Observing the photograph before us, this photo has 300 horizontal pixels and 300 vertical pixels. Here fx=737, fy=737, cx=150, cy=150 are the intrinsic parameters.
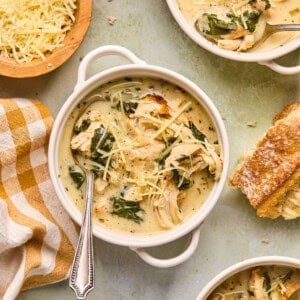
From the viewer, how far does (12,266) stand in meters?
2.58

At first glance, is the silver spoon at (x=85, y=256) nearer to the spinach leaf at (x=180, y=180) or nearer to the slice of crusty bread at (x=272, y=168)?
the spinach leaf at (x=180, y=180)

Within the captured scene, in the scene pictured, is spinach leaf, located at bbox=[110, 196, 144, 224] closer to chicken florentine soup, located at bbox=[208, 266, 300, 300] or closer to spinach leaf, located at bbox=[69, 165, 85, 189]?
spinach leaf, located at bbox=[69, 165, 85, 189]

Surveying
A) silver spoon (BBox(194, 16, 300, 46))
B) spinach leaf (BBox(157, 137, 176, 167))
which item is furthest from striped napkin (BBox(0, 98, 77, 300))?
silver spoon (BBox(194, 16, 300, 46))

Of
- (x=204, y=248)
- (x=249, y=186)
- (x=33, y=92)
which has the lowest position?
(x=204, y=248)

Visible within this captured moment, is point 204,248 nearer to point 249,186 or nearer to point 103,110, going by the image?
point 249,186

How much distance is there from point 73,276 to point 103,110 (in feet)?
1.89

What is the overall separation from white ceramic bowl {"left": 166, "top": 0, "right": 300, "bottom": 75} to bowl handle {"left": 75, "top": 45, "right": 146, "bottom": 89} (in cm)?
20

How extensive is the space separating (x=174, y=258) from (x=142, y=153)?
0.37m

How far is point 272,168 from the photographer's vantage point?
8.44 feet

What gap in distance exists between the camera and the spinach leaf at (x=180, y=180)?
2.50 meters

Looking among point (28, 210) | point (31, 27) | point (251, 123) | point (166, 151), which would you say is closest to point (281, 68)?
point (251, 123)

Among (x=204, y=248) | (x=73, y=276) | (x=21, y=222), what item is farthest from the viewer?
(x=204, y=248)

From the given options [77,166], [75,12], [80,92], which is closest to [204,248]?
[77,166]

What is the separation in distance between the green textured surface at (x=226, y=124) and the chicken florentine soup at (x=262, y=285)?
0.12m
